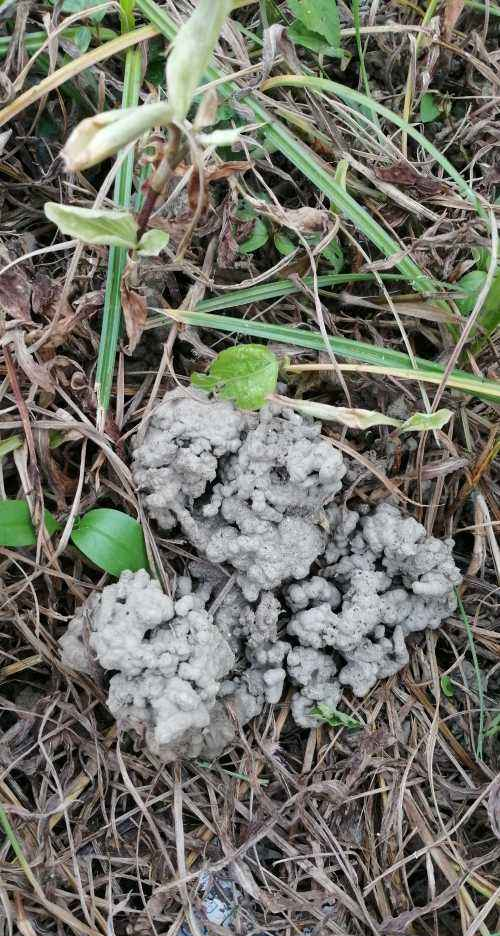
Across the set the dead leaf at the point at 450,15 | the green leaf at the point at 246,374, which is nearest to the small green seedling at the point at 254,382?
the green leaf at the point at 246,374

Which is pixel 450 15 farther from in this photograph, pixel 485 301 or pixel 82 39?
pixel 82 39

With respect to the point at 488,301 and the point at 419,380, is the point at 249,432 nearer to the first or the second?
the point at 419,380

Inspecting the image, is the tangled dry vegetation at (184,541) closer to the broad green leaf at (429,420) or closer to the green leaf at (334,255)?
the green leaf at (334,255)

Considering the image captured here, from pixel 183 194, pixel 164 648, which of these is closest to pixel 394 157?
pixel 183 194

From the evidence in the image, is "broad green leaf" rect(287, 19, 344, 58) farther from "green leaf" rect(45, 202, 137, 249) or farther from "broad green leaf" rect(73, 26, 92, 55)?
"green leaf" rect(45, 202, 137, 249)

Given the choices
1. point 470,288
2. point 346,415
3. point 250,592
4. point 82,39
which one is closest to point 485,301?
point 470,288
